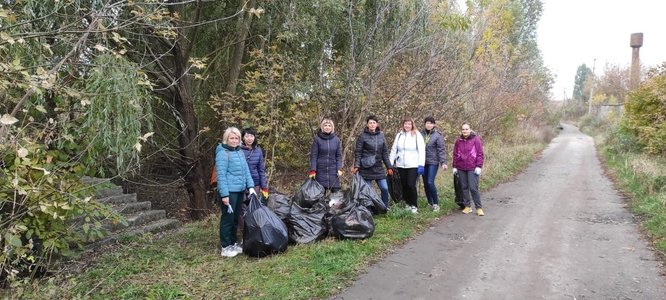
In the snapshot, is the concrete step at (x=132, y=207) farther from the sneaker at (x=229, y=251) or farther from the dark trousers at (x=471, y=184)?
the dark trousers at (x=471, y=184)

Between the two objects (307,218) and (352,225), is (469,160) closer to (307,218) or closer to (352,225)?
(352,225)

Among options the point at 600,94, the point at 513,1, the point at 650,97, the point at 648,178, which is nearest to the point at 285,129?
the point at 648,178

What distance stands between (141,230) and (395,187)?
4240mm

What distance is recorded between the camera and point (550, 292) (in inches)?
164

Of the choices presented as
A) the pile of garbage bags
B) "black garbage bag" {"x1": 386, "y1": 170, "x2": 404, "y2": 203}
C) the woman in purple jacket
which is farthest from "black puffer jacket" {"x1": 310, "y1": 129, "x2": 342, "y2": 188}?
the woman in purple jacket

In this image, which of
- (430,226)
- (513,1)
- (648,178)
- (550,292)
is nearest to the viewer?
(550,292)

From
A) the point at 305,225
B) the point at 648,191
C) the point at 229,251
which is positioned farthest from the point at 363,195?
the point at 648,191

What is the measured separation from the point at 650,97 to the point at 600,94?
126ft

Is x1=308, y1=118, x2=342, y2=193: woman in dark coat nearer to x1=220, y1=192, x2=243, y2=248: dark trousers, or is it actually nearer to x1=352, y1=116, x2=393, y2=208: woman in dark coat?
x1=352, y1=116, x2=393, y2=208: woman in dark coat

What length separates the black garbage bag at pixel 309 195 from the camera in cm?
589

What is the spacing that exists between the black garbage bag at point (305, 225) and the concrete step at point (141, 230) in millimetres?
2688

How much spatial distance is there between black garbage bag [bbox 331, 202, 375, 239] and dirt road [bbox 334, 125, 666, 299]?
0.54 meters

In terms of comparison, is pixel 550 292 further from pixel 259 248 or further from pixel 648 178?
pixel 648 178

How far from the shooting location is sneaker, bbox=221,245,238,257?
5.16 meters
